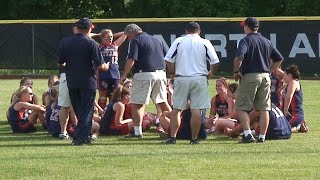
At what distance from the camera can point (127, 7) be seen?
131 ft

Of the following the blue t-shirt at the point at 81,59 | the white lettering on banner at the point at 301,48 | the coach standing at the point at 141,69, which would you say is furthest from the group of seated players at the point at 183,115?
the white lettering on banner at the point at 301,48

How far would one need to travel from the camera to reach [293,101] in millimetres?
13578

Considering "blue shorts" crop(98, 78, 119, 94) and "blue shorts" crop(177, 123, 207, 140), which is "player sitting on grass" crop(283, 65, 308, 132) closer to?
"blue shorts" crop(177, 123, 207, 140)

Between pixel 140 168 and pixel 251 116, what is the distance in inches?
132

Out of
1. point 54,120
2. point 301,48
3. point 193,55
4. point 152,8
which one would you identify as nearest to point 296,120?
point 193,55

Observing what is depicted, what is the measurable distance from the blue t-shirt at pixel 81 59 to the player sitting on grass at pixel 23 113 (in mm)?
1669

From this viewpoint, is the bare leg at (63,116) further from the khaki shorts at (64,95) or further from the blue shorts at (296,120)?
the blue shorts at (296,120)

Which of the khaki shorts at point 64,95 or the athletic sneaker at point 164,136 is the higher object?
the khaki shorts at point 64,95

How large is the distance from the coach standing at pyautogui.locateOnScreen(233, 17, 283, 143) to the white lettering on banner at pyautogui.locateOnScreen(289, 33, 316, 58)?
14908mm

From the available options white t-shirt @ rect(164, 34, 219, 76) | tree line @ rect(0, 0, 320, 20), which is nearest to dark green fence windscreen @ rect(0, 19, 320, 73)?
tree line @ rect(0, 0, 320, 20)

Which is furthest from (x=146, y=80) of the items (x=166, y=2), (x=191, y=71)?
(x=166, y=2)

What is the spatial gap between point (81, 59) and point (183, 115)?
6.13 ft

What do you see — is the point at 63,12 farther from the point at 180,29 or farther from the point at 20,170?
the point at 20,170

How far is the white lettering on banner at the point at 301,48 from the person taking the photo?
26.7 meters
